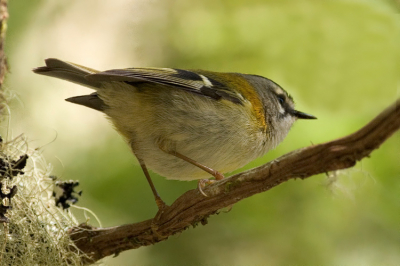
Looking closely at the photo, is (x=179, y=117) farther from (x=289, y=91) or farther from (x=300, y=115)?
(x=289, y=91)

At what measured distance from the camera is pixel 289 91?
2.95 meters

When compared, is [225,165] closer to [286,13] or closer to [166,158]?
[166,158]

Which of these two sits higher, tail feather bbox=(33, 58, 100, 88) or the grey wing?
tail feather bbox=(33, 58, 100, 88)

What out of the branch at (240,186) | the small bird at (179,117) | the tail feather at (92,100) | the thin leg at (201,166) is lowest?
the branch at (240,186)

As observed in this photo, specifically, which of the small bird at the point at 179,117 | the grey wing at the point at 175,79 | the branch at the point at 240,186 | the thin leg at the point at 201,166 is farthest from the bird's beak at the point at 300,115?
the branch at the point at 240,186

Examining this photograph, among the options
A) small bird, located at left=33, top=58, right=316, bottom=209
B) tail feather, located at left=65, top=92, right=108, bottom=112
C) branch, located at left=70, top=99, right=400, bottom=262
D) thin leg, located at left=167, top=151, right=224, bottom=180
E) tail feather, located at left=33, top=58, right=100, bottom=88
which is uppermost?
tail feather, located at left=33, top=58, right=100, bottom=88

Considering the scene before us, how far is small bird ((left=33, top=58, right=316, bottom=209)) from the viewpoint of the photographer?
2207 millimetres

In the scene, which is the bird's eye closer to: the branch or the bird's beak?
the bird's beak

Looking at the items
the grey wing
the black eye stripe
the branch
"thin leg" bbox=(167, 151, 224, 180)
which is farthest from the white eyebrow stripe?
the branch

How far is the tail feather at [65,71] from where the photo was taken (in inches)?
87.7

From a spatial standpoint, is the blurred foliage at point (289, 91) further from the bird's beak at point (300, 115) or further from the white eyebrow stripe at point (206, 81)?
the white eyebrow stripe at point (206, 81)

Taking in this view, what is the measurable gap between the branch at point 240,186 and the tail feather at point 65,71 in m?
0.76

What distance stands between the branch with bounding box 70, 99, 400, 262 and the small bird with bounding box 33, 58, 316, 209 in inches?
7.0

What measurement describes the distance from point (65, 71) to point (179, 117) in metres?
0.64
